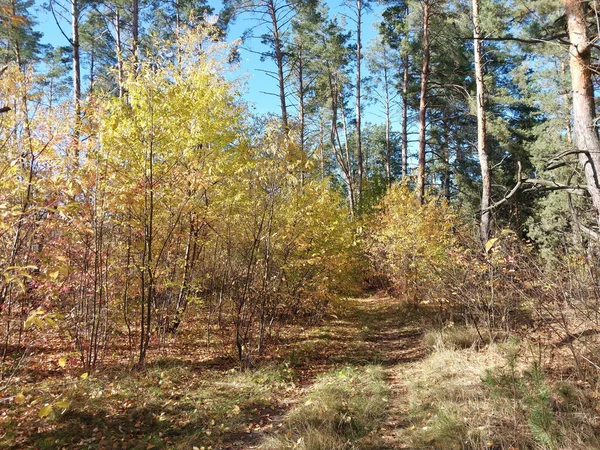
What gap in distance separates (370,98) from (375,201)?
8.62m

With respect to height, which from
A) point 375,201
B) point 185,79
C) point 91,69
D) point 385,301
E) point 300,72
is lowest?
point 385,301

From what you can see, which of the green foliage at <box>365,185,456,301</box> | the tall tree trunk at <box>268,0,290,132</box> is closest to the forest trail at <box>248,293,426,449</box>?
the green foliage at <box>365,185,456,301</box>

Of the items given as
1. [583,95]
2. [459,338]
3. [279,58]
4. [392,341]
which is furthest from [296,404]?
[279,58]

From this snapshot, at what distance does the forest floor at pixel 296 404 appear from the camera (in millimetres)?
3348

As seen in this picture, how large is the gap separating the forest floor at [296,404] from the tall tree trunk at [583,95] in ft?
7.46

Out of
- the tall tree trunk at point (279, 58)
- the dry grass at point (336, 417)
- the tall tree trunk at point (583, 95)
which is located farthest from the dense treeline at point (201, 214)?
the tall tree trunk at point (279, 58)

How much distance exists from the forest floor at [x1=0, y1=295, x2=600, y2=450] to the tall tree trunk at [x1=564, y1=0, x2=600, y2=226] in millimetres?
2274

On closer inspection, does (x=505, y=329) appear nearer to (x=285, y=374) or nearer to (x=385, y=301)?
(x=285, y=374)

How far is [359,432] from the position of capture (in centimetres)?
369

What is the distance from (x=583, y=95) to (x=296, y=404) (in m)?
5.00

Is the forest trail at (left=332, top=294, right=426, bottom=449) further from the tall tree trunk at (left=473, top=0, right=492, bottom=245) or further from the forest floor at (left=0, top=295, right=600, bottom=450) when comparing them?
the tall tree trunk at (left=473, top=0, right=492, bottom=245)

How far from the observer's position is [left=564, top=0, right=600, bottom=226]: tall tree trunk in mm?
3747

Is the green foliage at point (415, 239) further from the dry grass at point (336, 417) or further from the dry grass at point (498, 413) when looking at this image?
the dry grass at point (336, 417)

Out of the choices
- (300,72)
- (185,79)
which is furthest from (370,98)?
(185,79)
